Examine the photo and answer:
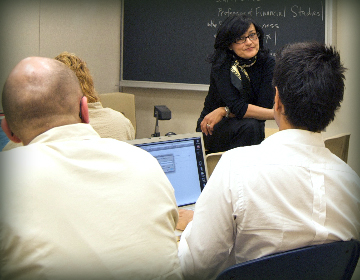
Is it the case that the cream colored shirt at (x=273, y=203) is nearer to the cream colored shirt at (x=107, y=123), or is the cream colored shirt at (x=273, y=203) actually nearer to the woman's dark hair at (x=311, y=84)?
the woman's dark hair at (x=311, y=84)

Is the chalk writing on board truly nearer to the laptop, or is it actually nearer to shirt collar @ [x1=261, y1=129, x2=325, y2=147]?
the laptop

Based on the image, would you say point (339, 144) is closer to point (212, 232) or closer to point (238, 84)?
point (238, 84)

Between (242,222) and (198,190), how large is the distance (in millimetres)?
544

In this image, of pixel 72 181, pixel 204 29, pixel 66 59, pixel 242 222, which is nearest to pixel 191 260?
pixel 242 222

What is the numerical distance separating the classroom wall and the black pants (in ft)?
2.96

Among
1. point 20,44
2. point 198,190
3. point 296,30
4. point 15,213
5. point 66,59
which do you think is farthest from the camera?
point 296,30

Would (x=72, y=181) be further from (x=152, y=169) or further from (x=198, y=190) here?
(x=198, y=190)

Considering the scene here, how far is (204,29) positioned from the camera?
12.1 feet

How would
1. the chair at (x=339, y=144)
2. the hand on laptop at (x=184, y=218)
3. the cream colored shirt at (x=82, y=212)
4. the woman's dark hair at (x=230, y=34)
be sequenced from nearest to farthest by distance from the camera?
the cream colored shirt at (x=82, y=212), the hand on laptop at (x=184, y=218), the chair at (x=339, y=144), the woman's dark hair at (x=230, y=34)

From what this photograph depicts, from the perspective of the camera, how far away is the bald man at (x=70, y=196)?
80 cm

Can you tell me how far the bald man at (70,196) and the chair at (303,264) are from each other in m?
0.18

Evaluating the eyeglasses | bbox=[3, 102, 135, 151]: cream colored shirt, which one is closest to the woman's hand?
the eyeglasses

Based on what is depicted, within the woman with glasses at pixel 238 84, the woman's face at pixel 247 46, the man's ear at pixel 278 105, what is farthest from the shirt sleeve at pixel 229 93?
the man's ear at pixel 278 105

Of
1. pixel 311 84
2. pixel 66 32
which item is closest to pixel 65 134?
pixel 311 84
